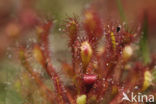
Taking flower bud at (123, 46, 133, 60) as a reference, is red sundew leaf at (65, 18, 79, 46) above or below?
above

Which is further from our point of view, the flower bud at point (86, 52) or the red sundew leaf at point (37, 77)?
the red sundew leaf at point (37, 77)

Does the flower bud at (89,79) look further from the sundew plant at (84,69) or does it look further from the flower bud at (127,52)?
the flower bud at (127,52)

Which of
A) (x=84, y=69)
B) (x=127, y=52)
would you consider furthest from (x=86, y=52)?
(x=127, y=52)

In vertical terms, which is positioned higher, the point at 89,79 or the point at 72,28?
the point at 72,28

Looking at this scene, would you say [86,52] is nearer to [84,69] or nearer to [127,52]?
[84,69]

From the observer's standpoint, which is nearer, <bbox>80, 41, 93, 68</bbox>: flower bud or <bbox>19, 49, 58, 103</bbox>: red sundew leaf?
<bbox>80, 41, 93, 68</bbox>: flower bud

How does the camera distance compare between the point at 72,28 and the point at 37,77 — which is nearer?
the point at 72,28

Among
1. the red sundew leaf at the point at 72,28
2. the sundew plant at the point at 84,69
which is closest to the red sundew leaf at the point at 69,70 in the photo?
the sundew plant at the point at 84,69

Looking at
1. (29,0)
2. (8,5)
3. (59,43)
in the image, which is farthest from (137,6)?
(8,5)

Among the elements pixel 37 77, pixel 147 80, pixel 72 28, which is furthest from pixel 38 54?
pixel 147 80

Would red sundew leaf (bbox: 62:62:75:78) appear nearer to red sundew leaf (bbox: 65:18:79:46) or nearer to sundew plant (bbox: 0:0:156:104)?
sundew plant (bbox: 0:0:156:104)

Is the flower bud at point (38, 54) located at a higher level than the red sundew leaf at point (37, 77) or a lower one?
higher

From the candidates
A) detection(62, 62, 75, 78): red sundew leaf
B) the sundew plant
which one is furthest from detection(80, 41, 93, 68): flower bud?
detection(62, 62, 75, 78): red sundew leaf
